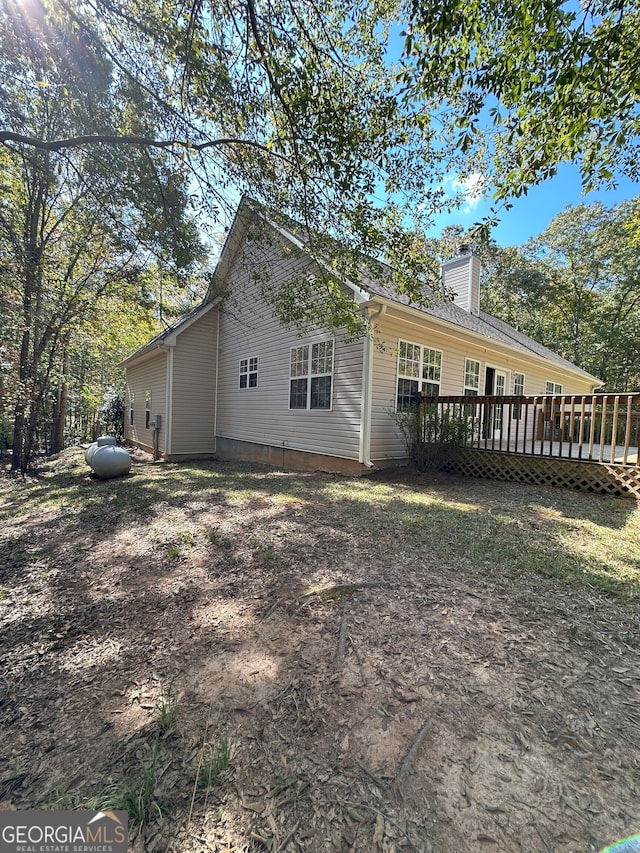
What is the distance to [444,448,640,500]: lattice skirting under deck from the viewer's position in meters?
5.77

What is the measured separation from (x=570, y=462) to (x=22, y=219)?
45.3 ft

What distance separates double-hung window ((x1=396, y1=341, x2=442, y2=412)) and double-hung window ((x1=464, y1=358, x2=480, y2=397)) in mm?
1336

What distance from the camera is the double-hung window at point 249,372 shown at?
34.0 ft

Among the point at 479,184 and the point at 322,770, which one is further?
the point at 479,184

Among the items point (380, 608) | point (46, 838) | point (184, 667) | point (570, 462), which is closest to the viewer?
point (46, 838)

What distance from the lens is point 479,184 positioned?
4578 mm

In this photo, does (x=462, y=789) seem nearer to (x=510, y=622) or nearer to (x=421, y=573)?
(x=510, y=622)

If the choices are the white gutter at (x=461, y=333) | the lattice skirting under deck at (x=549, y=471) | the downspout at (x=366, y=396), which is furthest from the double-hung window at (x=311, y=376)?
the lattice skirting under deck at (x=549, y=471)

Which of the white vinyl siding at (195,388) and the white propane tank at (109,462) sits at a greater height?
the white vinyl siding at (195,388)

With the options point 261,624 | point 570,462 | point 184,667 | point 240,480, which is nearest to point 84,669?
point 184,667

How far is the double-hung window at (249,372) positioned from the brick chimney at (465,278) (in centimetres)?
710

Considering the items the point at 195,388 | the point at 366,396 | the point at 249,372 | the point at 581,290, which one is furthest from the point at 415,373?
the point at 581,290

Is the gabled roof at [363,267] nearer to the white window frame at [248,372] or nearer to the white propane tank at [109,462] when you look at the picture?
the white window frame at [248,372]

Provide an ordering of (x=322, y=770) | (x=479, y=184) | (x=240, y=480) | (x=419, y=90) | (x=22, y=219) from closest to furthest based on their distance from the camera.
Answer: (x=322, y=770) → (x=419, y=90) → (x=479, y=184) → (x=240, y=480) → (x=22, y=219)
